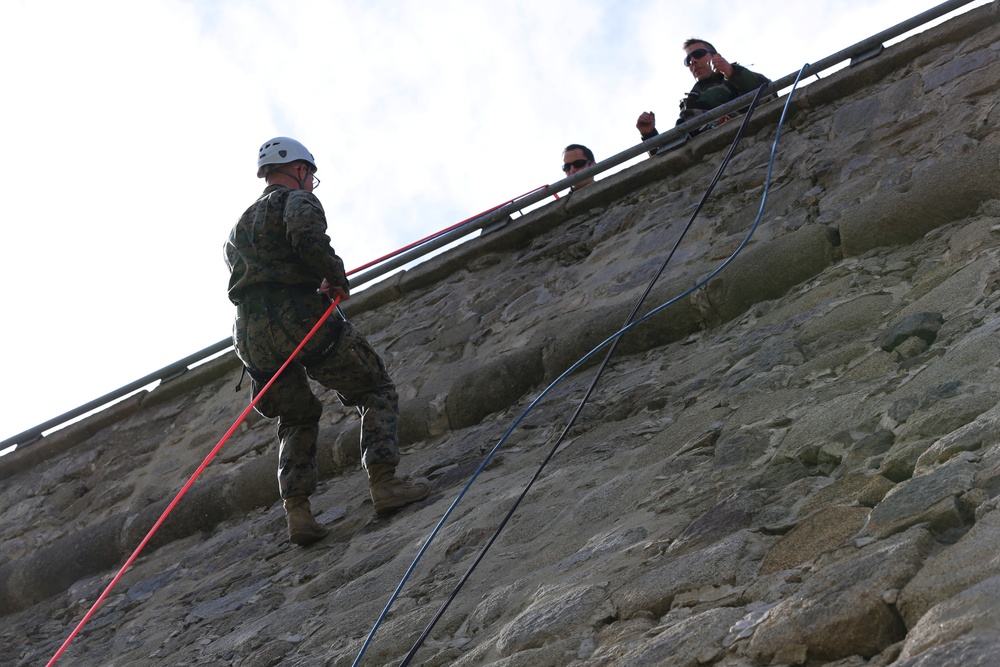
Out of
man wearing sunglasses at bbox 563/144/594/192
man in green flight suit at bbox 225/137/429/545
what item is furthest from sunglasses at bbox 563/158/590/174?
man in green flight suit at bbox 225/137/429/545

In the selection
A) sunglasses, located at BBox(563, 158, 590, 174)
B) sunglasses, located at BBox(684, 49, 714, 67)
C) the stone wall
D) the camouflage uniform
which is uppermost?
sunglasses, located at BBox(684, 49, 714, 67)

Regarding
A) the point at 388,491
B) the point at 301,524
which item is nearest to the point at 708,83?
the point at 388,491

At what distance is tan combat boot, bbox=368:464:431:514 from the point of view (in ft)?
13.6

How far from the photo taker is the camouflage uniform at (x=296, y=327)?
4109 millimetres

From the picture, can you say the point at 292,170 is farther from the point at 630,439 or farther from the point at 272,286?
the point at 630,439

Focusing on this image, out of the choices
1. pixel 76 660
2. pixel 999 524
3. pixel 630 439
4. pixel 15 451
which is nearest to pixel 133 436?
pixel 15 451

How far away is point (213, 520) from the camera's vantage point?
514 centimetres

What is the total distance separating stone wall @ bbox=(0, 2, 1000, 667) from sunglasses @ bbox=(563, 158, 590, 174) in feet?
4.02

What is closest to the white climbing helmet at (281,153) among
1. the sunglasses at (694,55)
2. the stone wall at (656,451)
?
the stone wall at (656,451)

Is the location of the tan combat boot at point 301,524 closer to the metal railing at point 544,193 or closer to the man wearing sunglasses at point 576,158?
the metal railing at point 544,193

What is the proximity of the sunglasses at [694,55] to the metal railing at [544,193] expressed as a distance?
756 mm

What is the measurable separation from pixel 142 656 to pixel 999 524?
115 inches

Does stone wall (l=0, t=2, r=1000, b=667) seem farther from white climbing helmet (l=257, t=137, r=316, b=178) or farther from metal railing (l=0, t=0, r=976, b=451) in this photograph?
white climbing helmet (l=257, t=137, r=316, b=178)

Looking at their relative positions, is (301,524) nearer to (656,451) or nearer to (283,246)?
(283,246)
